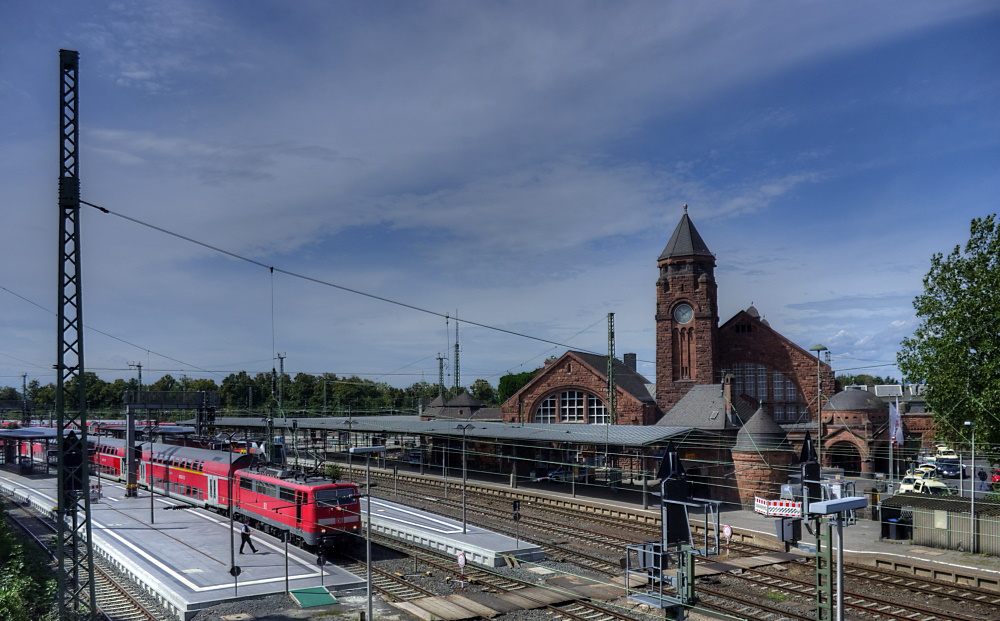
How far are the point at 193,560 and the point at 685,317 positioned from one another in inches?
1950

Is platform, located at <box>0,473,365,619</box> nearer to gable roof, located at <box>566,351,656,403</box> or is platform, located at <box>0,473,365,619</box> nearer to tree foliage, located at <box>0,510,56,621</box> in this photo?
tree foliage, located at <box>0,510,56,621</box>

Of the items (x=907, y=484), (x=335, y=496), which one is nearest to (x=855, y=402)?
(x=907, y=484)

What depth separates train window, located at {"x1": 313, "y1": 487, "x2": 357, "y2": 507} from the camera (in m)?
28.7

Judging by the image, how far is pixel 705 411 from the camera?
53031mm

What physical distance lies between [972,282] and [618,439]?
22.1 metres

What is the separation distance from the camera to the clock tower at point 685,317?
65.4 meters

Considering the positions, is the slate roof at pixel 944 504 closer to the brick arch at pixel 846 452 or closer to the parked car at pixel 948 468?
the brick arch at pixel 846 452

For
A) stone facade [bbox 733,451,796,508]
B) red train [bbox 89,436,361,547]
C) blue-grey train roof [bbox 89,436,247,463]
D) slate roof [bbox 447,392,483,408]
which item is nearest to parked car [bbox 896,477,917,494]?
stone facade [bbox 733,451,796,508]

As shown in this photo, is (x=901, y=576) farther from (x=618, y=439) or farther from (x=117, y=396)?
(x=117, y=396)

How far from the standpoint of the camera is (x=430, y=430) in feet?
183

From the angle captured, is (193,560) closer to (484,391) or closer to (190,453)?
(190,453)

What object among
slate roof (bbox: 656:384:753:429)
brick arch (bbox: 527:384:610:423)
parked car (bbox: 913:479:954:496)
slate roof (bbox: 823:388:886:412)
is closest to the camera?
parked car (bbox: 913:479:954:496)

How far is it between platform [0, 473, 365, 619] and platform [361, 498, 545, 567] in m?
5.31

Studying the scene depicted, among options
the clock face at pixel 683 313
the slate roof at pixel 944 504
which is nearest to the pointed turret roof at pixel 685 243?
the clock face at pixel 683 313
